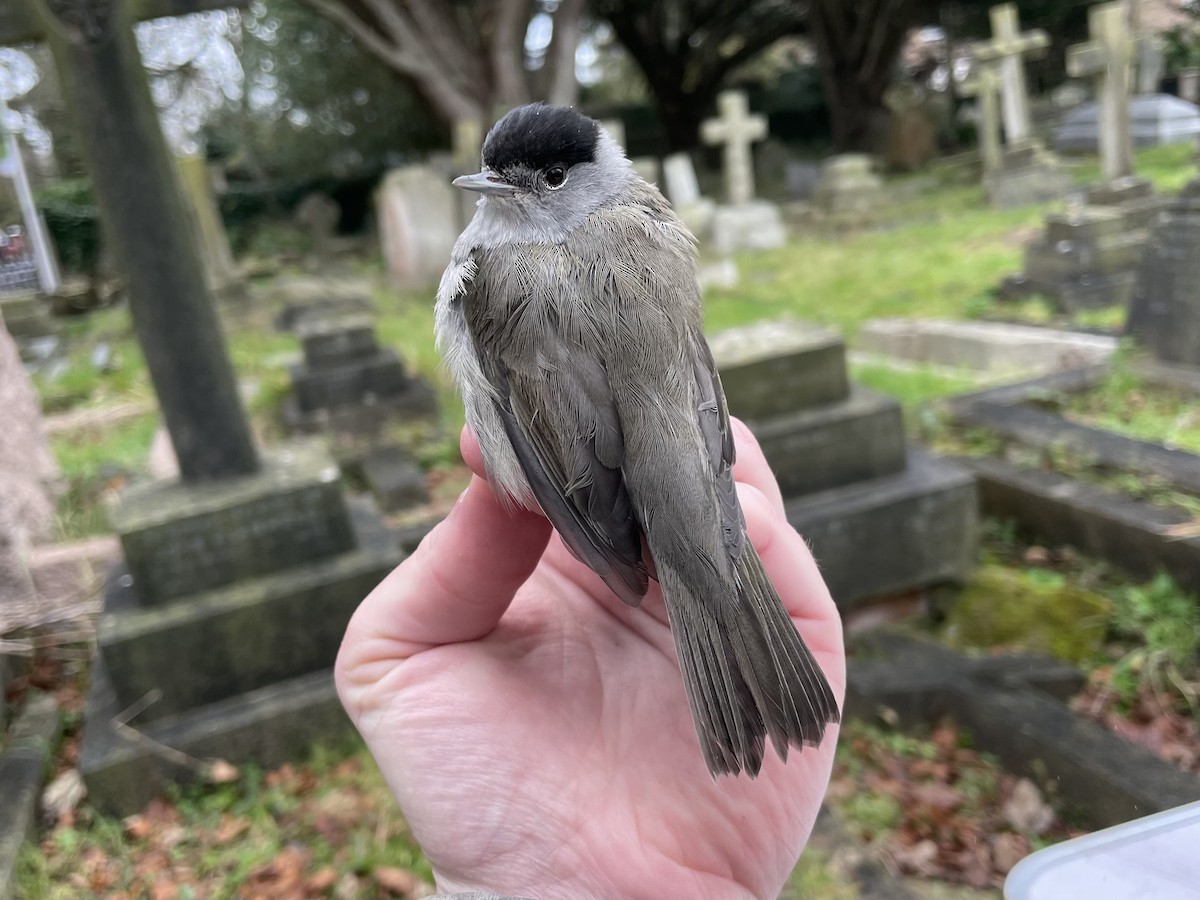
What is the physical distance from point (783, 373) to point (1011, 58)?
40.7ft

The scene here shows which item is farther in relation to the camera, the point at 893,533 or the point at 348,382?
the point at 348,382

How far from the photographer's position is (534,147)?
213cm

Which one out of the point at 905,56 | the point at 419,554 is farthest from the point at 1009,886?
the point at 905,56

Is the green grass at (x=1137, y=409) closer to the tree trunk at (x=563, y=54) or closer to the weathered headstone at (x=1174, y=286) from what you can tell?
the weathered headstone at (x=1174, y=286)

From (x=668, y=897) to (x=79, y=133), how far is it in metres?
3.56

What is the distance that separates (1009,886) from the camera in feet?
4.04

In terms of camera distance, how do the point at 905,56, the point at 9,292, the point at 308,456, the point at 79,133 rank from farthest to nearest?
the point at 905,56 < the point at 9,292 < the point at 308,456 < the point at 79,133

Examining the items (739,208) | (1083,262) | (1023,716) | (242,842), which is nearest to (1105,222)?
(1083,262)

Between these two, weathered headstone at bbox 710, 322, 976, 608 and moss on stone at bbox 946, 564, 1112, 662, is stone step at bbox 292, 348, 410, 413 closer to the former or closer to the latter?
weathered headstone at bbox 710, 322, 976, 608

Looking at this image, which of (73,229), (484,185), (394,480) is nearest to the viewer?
(484,185)

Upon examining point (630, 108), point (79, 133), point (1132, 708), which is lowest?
point (1132, 708)

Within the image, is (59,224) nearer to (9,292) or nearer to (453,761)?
(9,292)

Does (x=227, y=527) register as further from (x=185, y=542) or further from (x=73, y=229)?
(x=73, y=229)

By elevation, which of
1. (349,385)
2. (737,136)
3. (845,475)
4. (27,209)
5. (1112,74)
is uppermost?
(27,209)
